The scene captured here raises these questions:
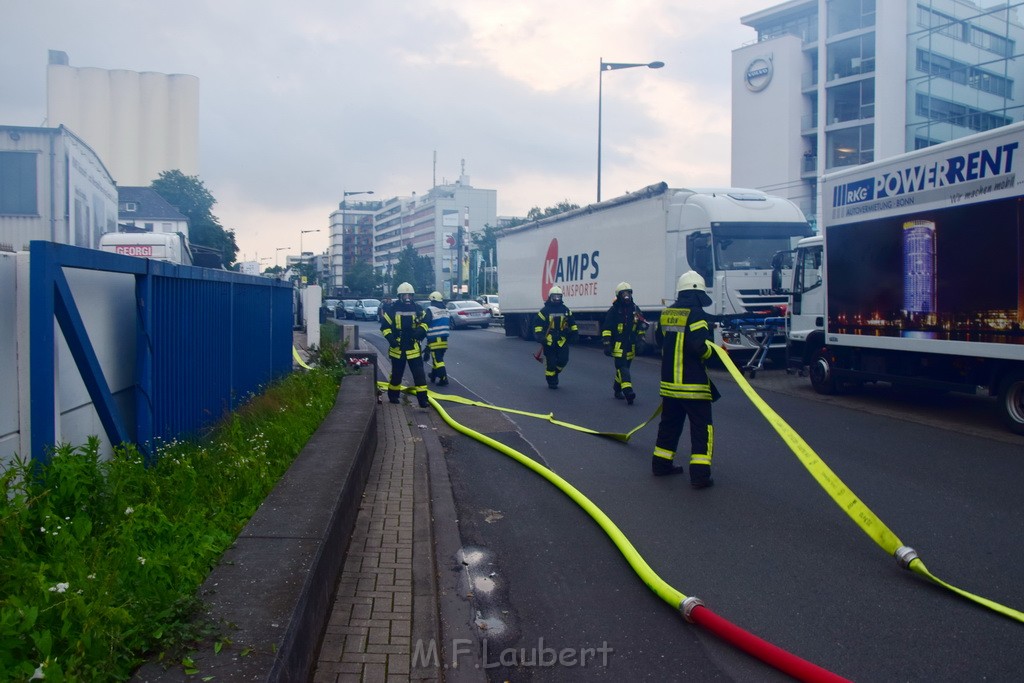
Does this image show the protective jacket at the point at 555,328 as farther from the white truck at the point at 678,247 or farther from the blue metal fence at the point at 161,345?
the blue metal fence at the point at 161,345

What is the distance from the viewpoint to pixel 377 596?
16.3ft

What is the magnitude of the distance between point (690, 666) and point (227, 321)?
7162 millimetres

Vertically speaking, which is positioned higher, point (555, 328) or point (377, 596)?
point (555, 328)

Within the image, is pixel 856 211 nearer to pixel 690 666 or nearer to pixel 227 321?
pixel 227 321

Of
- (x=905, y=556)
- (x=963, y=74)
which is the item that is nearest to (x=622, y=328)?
(x=905, y=556)

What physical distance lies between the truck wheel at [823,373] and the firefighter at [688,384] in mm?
6999

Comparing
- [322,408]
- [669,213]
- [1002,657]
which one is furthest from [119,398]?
[669,213]

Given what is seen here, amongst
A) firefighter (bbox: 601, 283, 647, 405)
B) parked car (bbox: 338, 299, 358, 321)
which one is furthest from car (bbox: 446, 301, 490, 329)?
firefighter (bbox: 601, 283, 647, 405)

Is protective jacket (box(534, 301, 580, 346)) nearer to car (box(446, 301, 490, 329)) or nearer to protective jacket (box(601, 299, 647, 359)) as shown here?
protective jacket (box(601, 299, 647, 359))

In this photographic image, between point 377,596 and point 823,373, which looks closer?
point 377,596

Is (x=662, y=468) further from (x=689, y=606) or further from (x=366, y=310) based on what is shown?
(x=366, y=310)

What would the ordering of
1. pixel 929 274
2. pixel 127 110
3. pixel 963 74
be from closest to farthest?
pixel 929 274 → pixel 127 110 → pixel 963 74

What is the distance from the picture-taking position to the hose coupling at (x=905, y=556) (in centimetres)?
542

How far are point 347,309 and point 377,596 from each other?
5769 centimetres
